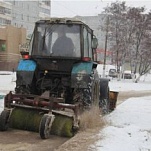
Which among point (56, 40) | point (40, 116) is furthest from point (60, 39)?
point (40, 116)

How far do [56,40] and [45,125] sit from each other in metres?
2.73

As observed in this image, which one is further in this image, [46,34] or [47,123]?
[46,34]

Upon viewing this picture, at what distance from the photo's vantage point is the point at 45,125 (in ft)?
27.0

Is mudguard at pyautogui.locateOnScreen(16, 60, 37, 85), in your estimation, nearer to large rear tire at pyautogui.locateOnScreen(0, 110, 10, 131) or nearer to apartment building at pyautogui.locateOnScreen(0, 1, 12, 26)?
large rear tire at pyautogui.locateOnScreen(0, 110, 10, 131)

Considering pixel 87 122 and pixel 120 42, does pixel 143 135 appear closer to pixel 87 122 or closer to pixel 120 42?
pixel 87 122

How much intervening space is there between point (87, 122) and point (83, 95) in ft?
2.09

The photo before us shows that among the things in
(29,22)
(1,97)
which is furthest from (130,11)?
(29,22)

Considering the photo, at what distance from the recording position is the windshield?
10008 millimetres

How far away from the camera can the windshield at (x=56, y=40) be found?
1001cm

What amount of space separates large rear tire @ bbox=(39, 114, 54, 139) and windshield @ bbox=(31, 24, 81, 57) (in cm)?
215

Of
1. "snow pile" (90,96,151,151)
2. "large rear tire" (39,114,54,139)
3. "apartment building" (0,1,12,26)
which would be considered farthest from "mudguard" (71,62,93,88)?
"apartment building" (0,1,12,26)

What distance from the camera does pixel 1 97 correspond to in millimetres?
14500

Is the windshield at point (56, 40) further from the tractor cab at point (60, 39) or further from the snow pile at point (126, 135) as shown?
the snow pile at point (126, 135)

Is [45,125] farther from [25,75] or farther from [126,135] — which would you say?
[25,75]
